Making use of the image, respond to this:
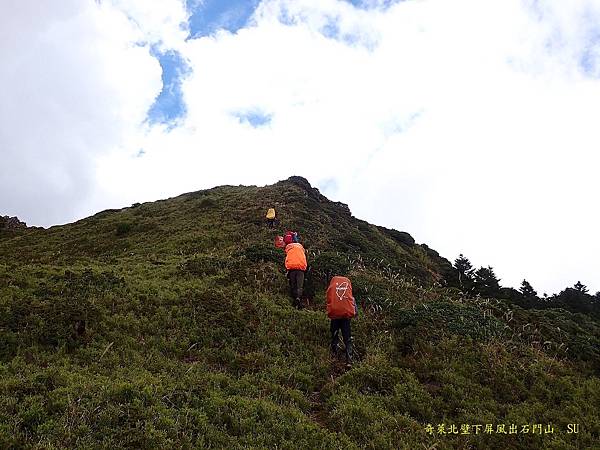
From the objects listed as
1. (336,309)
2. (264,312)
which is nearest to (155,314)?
(264,312)

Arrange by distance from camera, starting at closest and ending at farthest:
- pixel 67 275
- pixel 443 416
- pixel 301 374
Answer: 1. pixel 443 416
2. pixel 301 374
3. pixel 67 275

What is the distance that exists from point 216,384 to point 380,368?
401 centimetres

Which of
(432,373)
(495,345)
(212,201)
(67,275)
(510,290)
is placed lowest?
(432,373)

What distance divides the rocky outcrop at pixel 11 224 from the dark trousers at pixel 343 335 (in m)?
37.6

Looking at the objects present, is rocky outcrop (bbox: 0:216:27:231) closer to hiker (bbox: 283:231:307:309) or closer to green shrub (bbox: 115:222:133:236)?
green shrub (bbox: 115:222:133:236)

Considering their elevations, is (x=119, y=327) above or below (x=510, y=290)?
below

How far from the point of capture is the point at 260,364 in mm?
10461

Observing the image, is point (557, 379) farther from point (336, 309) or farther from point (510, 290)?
point (510, 290)

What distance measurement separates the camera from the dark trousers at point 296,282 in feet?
48.7

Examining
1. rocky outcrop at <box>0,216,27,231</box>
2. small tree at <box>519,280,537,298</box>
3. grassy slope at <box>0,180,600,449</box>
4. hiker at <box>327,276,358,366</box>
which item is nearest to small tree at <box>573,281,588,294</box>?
small tree at <box>519,280,537,298</box>

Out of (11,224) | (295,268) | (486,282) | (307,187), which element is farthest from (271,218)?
(11,224)

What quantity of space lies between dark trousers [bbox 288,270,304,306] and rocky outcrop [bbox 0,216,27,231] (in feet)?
112

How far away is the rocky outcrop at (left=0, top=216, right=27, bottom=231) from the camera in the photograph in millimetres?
38969

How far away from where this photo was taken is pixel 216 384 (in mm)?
8977
